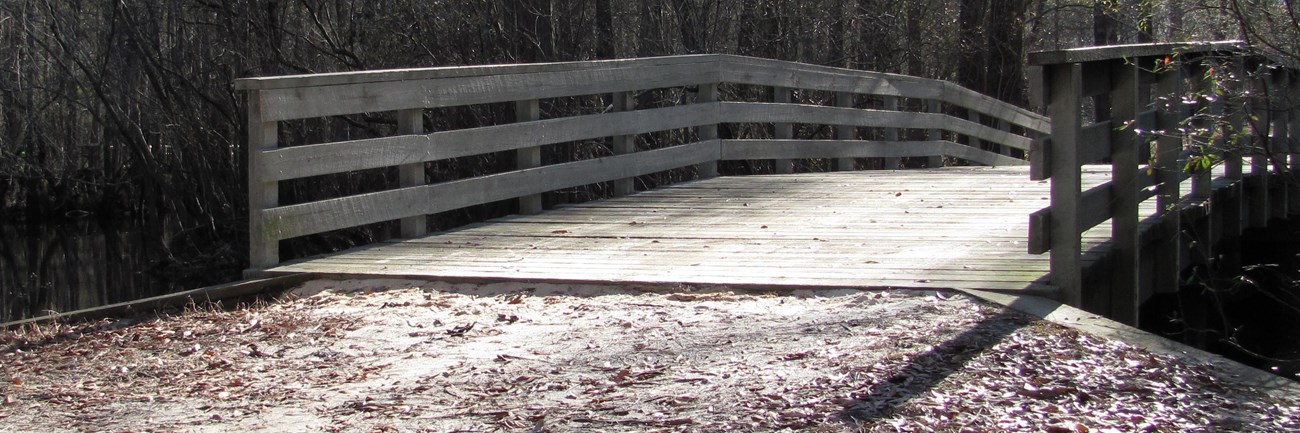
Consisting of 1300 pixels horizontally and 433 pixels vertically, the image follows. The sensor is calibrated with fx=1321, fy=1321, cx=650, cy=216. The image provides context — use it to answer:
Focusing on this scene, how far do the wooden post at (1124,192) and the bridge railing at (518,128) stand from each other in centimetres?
390

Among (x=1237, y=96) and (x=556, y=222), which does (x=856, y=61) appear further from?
(x=1237, y=96)

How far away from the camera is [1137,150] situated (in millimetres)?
6645

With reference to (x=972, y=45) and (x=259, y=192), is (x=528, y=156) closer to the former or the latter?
(x=259, y=192)

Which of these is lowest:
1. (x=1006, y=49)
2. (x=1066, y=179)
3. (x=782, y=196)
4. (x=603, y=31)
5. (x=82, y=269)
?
(x=82, y=269)

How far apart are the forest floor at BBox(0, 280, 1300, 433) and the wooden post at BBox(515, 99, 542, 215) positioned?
10.6 feet

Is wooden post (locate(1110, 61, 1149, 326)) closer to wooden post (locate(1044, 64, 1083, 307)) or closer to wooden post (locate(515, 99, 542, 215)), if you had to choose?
wooden post (locate(1044, 64, 1083, 307))

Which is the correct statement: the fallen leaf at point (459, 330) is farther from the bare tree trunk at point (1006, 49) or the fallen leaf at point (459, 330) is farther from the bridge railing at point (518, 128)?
the bare tree trunk at point (1006, 49)

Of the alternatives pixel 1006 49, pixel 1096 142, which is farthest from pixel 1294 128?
pixel 1006 49

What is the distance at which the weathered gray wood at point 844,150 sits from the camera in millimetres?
12289

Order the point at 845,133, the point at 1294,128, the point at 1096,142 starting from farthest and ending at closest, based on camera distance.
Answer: the point at 845,133
the point at 1294,128
the point at 1096,142

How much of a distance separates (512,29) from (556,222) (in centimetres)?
454

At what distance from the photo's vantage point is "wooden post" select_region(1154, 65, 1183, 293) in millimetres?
6985

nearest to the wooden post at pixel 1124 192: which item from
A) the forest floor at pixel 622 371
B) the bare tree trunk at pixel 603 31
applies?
the forest floor at pixel 622 371

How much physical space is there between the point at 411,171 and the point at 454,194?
1.54ft
